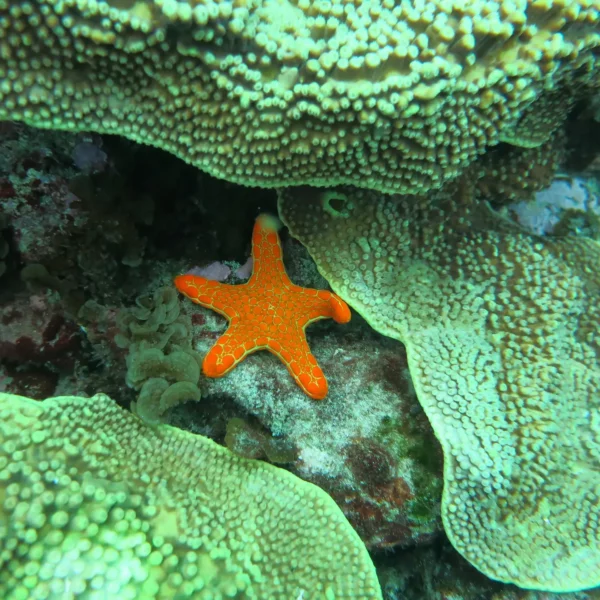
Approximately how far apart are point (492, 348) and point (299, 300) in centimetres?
132

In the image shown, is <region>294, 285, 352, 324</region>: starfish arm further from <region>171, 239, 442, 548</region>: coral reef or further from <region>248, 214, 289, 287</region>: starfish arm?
<region>171, 239, 442, 548</region>: coral reef

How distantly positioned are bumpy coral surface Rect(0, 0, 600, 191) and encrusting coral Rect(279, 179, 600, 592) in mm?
758

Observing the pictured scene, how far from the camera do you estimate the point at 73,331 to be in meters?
2.62

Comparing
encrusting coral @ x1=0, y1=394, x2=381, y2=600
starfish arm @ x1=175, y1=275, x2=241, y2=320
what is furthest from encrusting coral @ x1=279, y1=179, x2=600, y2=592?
encrusting coral @ x1=0, y1=394, x2=381, y2=600

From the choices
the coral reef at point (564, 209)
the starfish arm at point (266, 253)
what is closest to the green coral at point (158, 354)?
the starfish arm at point (266, 253)

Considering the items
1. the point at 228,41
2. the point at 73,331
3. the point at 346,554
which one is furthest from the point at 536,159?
the point at 73,331

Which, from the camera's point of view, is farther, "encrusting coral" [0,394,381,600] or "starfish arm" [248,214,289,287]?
"starfish arm" [248,214,289,287]

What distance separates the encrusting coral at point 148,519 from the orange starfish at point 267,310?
55 centimetres

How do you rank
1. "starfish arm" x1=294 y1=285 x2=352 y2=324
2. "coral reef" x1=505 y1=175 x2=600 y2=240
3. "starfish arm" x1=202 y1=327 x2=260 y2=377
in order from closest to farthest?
"starfish arm" x1=202 y1=327 x2=260 y2=377
"starfish arm" x1=294 y1=285 x2=352 y2=324
"coral reef" x1=505 y1=175 x2=600 y2=240

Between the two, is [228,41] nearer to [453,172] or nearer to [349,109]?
[349,109]

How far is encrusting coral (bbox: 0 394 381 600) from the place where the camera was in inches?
69.8

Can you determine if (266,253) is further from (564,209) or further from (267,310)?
(564,209)

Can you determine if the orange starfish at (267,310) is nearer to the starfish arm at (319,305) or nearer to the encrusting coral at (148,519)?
the starfish arm at (319,305)

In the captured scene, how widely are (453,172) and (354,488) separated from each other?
1.96 m
